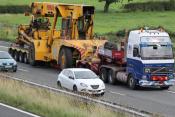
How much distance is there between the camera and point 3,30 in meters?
74.6

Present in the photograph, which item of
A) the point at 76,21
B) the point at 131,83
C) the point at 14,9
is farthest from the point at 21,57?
the point at 14,9

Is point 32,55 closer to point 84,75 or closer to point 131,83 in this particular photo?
point 131,83

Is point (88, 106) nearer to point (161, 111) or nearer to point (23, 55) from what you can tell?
point (161, 111)

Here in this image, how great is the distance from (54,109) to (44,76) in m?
18.1

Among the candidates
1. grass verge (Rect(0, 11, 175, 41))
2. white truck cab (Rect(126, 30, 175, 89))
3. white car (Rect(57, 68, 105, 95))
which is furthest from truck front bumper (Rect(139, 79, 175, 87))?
grass verge (Rect(0, 11, 175, 41))

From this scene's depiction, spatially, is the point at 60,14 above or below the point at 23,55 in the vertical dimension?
above

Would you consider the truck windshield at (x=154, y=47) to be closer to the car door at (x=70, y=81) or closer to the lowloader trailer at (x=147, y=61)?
the lowloader trailer at (x=147, y=61)

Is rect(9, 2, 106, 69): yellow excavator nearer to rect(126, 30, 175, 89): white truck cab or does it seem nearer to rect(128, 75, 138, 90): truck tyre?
rect(128, 75, 138, 90): truck tyre

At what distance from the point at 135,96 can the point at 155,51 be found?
3.79 m

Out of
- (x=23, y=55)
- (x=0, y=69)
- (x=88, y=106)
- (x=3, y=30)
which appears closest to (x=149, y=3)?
(x=3, y=30)

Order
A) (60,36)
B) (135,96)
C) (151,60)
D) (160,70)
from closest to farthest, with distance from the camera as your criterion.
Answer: (135,96), (151,60), (160,70), (60,36)

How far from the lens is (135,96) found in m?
29.0

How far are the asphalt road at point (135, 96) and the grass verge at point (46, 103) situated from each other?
382 centimetres

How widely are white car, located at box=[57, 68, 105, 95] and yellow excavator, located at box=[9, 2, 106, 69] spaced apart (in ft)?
25.8
